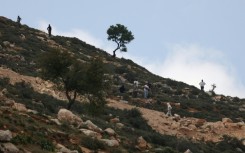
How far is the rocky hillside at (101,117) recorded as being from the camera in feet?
56.9

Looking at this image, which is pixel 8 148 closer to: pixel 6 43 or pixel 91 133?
pixel 91 133

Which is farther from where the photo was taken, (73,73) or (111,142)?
(73,73)

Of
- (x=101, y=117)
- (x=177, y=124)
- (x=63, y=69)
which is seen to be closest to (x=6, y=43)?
(x=63, y=69)

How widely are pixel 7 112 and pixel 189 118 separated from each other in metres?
22.3

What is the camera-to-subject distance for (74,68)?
29.5 m

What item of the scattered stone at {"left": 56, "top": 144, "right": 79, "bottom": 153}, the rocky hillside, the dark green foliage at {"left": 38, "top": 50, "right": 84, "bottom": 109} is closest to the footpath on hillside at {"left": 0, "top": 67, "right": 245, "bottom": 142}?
the rocky hillside

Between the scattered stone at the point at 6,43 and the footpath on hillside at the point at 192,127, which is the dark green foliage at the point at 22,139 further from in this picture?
the scattered stone at the point at 6,43

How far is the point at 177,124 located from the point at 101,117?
21.7 ft

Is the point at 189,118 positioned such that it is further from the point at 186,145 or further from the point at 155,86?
the point at 155,86

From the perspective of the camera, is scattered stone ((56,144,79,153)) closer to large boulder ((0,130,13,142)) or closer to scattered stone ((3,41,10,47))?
large boulder ((0,130,13,142))

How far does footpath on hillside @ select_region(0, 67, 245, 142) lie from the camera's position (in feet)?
107

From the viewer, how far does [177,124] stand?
111 ft

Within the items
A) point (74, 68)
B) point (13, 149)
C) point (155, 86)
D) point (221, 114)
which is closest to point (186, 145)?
point (74, 68)

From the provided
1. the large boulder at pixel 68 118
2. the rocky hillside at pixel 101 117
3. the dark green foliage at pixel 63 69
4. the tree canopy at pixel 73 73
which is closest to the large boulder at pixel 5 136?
the rocky hillside at pixel 101 117
